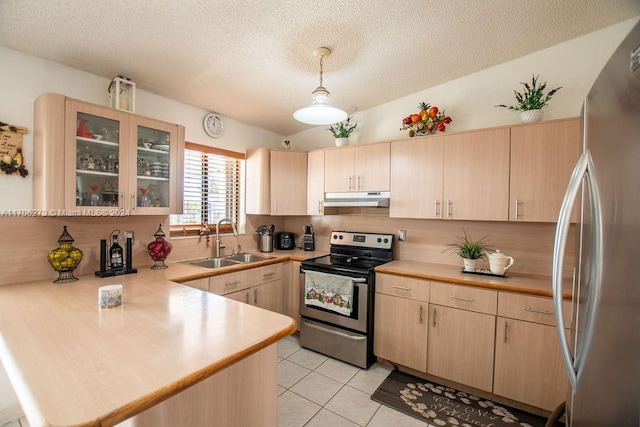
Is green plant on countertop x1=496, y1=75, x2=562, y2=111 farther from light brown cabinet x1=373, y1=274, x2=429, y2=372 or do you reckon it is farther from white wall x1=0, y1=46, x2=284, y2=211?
white wall x1=0, y1=46, x2=284, y2=211

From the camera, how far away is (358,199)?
2.99 meters

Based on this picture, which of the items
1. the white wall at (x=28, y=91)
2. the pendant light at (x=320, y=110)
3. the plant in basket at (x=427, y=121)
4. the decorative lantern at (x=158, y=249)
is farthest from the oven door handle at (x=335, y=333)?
the white wall at (x=28, y=91)

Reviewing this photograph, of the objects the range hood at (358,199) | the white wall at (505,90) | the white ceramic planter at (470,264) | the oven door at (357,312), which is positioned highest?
the white wall at (505,90)

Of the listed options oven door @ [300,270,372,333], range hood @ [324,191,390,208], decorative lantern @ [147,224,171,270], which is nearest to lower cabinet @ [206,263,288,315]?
decorative lantern @ [147,224,171,270]

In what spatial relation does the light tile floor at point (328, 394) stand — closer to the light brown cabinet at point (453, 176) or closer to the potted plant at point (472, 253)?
the potted plant at point (472, 253)

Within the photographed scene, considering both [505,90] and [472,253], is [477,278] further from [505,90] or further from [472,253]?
[505,90]

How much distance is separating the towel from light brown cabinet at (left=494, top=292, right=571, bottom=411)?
3.78 ft

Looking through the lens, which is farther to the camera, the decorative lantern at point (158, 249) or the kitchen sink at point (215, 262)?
the kitchen sink at point (215, 262)

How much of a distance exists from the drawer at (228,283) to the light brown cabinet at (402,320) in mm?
1224

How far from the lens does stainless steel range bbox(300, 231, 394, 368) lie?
2.52 metres

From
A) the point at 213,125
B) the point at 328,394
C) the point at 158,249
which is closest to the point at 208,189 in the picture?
the point at 213,125

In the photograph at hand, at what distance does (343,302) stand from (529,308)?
137 cm

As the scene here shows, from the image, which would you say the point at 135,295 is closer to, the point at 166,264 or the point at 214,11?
the point at 166,264

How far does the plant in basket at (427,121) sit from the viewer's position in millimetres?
2676
